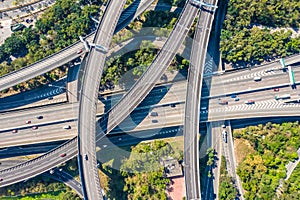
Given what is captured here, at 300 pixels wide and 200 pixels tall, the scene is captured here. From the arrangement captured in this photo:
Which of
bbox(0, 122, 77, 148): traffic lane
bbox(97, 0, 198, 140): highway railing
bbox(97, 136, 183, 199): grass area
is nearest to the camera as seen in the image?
bbox(97, 0, 198, 140): highway railing

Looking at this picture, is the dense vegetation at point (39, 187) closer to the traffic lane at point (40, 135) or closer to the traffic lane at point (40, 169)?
the traffic lane at point (40, 169)

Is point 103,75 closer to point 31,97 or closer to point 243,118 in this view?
point 31,97

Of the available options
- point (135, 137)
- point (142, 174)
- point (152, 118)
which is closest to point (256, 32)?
point (152, 118)

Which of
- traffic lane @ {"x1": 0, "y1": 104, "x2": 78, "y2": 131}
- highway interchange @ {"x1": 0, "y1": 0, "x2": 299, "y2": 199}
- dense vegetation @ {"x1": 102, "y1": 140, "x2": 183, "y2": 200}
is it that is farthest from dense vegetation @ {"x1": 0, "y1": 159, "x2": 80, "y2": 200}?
traffic lane @ {"x1": 0, "y1": 104, "x2": 78, "y2": 131}

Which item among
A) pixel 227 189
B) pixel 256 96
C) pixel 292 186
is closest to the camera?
pixel 292 186

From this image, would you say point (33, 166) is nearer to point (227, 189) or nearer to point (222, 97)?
point (227, 189)

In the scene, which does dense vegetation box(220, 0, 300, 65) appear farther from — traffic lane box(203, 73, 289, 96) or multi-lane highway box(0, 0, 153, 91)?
multi-lane highway box(0, 0, 153, 91)
